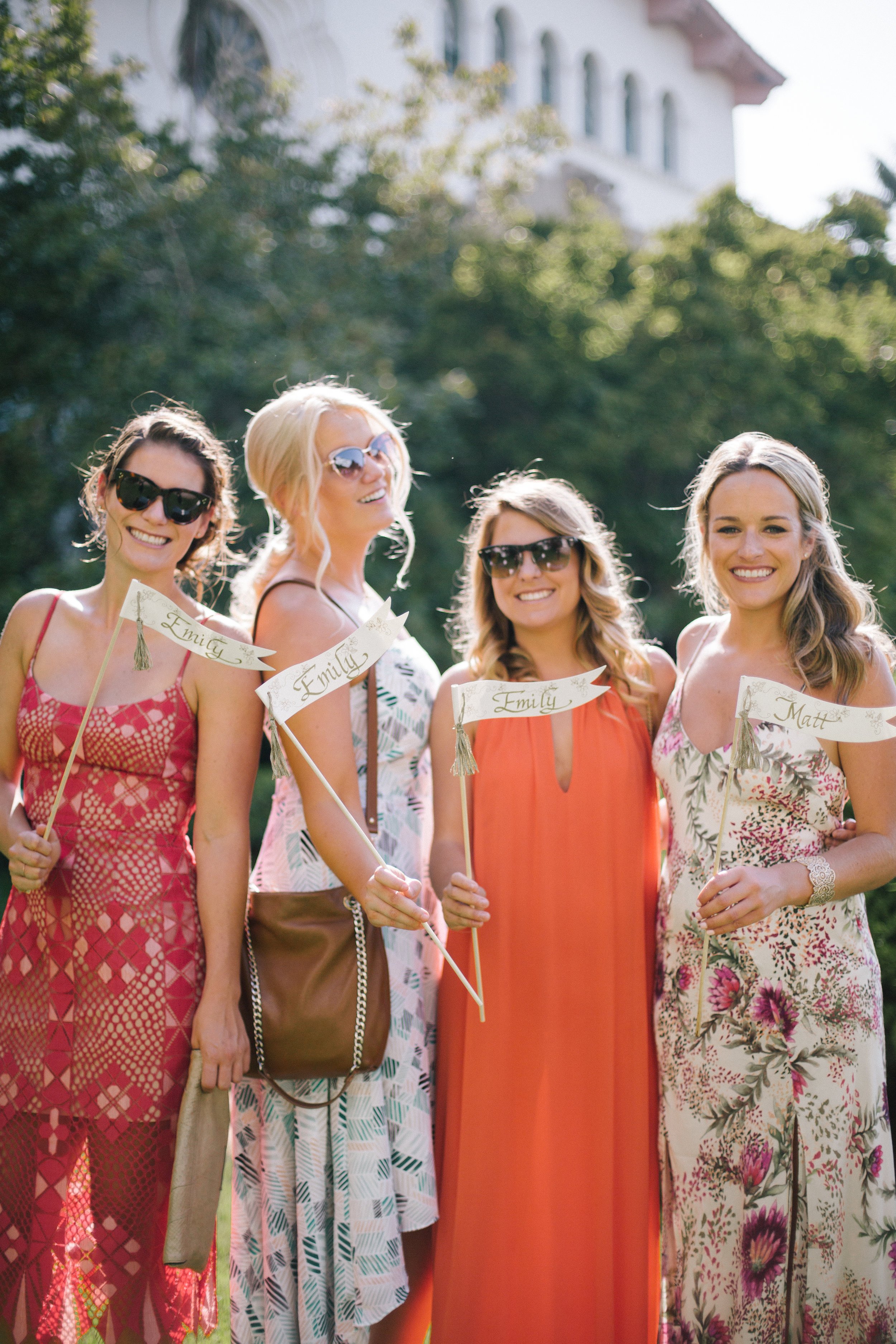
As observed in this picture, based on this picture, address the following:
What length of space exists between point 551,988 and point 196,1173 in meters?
0.92

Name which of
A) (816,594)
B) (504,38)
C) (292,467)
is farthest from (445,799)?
(504,38)

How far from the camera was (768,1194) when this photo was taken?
8.00 feet

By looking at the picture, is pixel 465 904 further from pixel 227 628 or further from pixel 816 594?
pixel 816 594

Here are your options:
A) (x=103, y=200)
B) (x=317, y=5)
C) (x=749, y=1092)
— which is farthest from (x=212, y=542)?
(x=317, y=5)

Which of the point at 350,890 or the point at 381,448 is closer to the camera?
the point at 350,890

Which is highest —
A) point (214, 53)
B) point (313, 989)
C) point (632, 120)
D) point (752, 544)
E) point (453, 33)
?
point (632, 120)

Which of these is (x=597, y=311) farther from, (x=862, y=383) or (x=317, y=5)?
(x=317, y=5)

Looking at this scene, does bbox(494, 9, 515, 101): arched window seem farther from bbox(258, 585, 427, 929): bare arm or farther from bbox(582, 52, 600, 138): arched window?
bbox(258, 585, 427, 929): bare arm

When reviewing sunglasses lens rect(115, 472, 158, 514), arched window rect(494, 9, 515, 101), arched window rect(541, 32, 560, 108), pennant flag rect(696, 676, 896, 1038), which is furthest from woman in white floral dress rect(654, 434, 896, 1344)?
arched window rect(541, 32, 560, 108)

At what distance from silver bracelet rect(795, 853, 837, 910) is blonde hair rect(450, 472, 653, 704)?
2.13ft

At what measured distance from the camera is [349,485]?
111 inches

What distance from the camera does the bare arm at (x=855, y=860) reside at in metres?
2.29

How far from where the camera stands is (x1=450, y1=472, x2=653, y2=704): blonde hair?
2.88 m

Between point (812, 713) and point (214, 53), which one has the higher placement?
point (214, 53)
